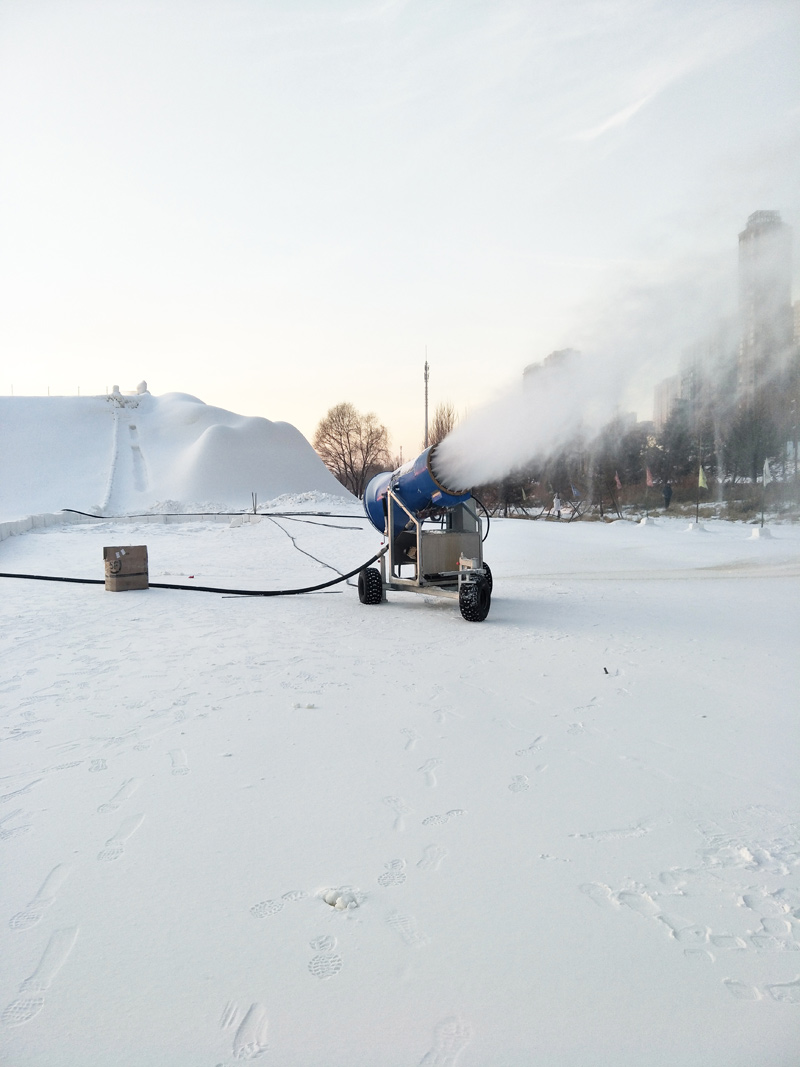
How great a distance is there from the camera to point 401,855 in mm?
2418

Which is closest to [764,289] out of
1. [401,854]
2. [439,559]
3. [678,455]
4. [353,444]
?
[439,559]

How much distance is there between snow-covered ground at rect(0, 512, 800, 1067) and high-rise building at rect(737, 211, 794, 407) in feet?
12.9

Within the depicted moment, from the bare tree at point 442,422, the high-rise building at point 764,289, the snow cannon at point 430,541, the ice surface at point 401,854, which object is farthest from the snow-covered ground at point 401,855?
the bare tree at point 442,422

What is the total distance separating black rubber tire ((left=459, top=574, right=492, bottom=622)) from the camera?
6.82m

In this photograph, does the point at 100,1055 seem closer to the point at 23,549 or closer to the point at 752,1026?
the point at 752,1026

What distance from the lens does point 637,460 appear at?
24688mm

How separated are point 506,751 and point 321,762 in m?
0.96

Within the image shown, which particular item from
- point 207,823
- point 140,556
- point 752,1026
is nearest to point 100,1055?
point 207,823

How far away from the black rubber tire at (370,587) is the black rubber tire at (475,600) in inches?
61.9

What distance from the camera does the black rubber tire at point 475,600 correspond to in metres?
6.82

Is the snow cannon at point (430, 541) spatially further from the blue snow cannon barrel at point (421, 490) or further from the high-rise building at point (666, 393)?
the high-rise building at point (666, 393)

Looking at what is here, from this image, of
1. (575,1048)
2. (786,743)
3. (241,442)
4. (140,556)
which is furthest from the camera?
(241,442)

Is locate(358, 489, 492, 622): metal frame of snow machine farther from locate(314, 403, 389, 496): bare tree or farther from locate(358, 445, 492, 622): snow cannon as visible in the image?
locate(314, 403, 389, 496): bare tree

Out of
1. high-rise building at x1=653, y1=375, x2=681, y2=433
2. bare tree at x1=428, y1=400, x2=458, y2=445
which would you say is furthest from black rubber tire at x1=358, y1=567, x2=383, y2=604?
bare tree at x1=428, y1=400, x2=458, y2=445
